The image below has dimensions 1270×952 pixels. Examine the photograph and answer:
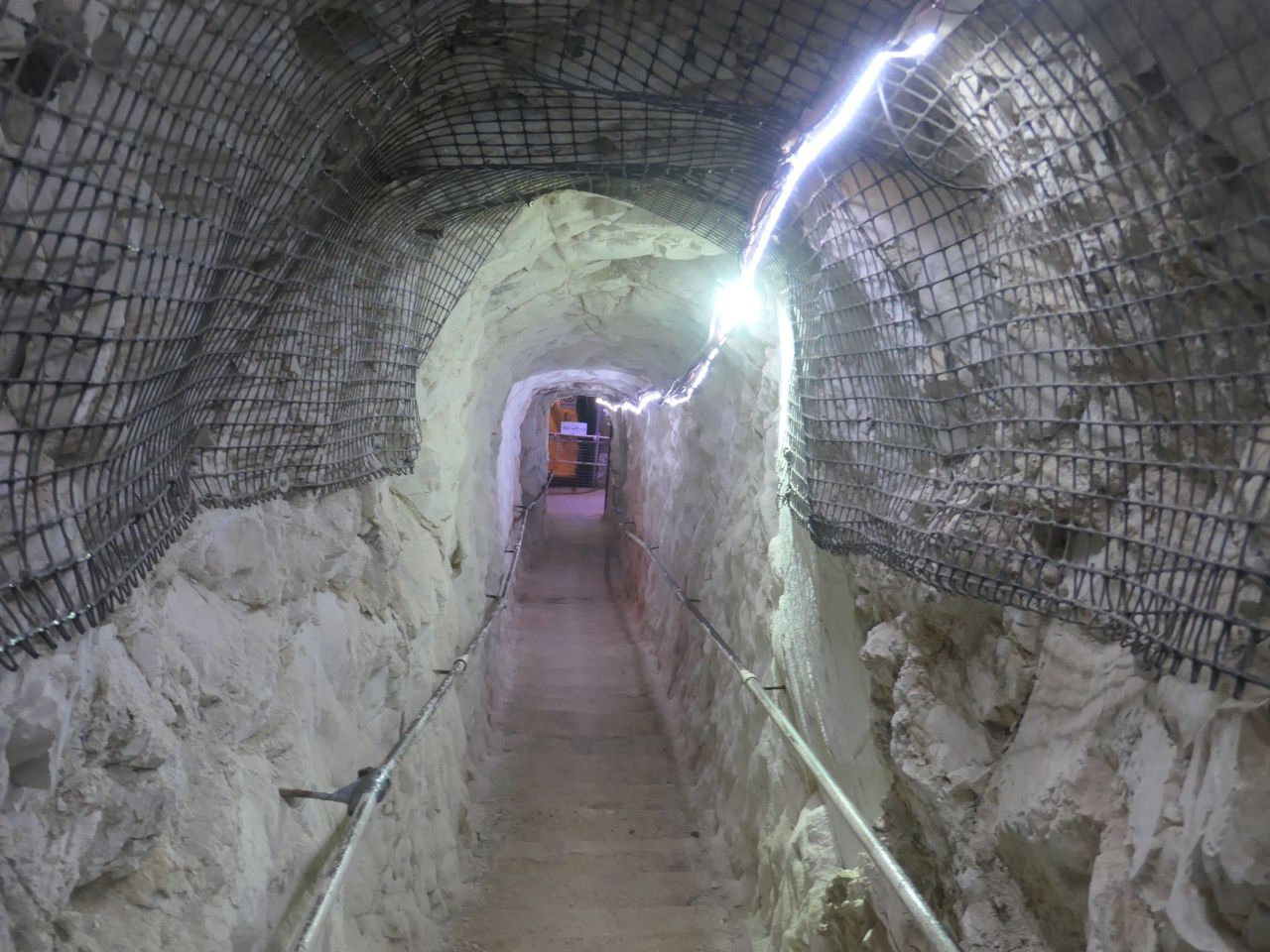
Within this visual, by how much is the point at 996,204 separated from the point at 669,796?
380cm

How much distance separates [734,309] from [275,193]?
74.7 inches

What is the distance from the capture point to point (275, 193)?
5.82ft

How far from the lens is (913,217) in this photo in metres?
1.88

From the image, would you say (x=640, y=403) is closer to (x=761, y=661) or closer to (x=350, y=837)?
(x=761, y=661)

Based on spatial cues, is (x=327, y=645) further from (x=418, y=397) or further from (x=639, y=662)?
(x=639, y=662)

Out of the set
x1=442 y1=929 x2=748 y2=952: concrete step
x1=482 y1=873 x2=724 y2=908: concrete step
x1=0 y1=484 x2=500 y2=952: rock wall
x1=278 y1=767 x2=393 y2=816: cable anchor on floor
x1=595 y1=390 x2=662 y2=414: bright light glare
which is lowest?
x1=482 y1=873 x2=724 y2=908: concrete step

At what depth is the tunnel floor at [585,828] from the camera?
3396 millimetres

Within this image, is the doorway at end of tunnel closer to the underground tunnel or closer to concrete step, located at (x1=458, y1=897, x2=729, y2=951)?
concrete step, located at (x1=458, y1=897, x2=729, y2=951)

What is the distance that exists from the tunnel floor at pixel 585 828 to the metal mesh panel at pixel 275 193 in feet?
6.51

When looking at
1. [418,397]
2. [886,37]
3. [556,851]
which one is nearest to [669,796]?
[556,851]

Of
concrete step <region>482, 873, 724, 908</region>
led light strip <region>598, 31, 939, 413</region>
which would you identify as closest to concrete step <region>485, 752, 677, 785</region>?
concrete step <region>482, 873, 724, 908</region>

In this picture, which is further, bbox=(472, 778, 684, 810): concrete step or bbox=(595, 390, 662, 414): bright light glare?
bbox=(595, 390, 662, 414): bright light glare

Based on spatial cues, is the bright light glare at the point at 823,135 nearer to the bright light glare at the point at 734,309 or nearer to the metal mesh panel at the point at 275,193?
the metal mesh panel at the point at 275,193

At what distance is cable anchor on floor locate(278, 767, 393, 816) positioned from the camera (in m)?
2.03
